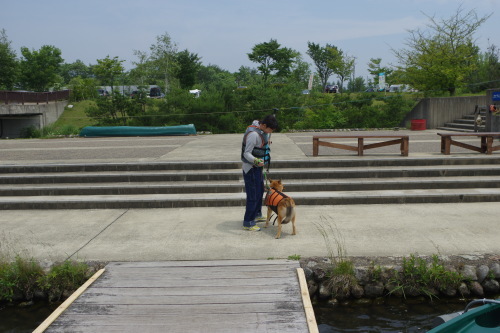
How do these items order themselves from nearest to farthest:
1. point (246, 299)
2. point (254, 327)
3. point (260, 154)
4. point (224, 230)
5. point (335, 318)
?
1. point (254, 327)
2. point (246, 299)
3. point (335, 318)
4. point (260, 154)
5. point (224, 230)

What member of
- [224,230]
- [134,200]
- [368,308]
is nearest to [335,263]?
[368,308]

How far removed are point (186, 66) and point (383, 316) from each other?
133ft

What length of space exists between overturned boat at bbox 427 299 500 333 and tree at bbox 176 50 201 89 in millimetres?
40797

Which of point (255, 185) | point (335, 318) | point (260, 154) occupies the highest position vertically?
point (260, 154)

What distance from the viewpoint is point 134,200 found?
870 centimetres

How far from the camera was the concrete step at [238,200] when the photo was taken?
339 inches

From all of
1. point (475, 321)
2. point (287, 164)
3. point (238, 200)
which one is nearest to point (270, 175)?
point (287, 164)

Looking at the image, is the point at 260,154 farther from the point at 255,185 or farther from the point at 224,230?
the point at 224,230

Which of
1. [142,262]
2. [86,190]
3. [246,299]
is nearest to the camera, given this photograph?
[246,299]

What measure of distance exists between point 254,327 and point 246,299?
22.6 inches

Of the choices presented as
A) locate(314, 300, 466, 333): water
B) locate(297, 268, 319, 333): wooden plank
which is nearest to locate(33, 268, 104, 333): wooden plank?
locate(297, 268, 319, 333): wooden plank

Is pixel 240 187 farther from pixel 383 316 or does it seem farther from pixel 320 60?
pixel 320 60

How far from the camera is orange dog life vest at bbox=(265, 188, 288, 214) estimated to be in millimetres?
6469

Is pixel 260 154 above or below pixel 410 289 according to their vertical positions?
above
